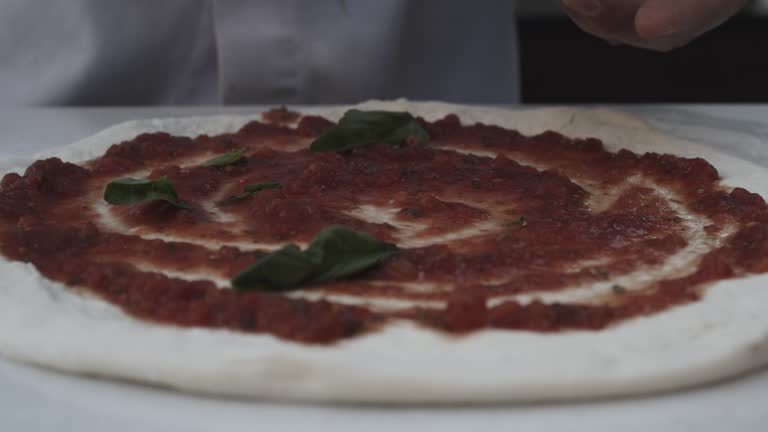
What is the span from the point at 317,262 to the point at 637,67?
12.0 ft

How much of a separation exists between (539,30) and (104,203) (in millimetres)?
3154

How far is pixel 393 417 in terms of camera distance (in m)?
1.22

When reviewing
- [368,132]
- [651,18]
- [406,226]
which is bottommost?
[406,226]

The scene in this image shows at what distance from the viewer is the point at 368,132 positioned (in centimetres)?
229

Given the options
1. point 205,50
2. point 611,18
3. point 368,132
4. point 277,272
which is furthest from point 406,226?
point 205,50

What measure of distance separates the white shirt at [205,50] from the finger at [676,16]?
93 cm

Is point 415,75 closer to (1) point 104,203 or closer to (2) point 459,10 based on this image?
(2) point 459,10

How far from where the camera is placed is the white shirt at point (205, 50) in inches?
108

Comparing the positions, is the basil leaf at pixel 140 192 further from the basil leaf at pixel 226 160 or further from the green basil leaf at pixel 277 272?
the green basil leaf at pixel 277 272

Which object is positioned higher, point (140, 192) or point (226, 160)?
point (226, 160)

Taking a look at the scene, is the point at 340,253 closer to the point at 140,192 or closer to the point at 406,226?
the point at 406,226

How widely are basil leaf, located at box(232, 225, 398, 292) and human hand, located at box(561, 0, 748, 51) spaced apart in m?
0.87

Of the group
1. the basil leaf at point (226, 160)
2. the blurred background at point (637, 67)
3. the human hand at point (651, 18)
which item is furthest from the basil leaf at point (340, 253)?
the blurred background at point (637, 67)

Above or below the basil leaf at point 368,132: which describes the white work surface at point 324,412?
below
